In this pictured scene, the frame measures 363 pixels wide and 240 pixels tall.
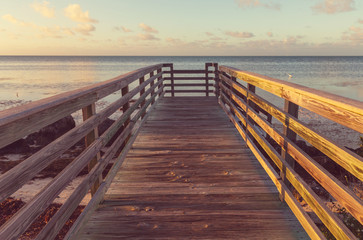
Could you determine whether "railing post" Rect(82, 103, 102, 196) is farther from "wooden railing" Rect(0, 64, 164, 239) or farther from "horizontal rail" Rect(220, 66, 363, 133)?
"horizontal rail" Rect(220, 66, 363, 133)

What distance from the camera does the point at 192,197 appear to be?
3.31 metres

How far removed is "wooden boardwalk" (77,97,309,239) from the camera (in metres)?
2.66

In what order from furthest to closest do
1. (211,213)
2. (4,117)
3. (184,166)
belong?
1. (184,166)
2. (211,213)
3. (4,117)

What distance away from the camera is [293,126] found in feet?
8.98

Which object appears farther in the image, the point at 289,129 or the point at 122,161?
the point at 122,161

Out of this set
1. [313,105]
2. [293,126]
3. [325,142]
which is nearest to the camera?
[325,142]

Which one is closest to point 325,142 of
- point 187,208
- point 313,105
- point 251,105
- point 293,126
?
point 313,105

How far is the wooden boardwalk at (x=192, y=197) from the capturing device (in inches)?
105

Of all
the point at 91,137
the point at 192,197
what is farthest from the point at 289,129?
the point at 91,137

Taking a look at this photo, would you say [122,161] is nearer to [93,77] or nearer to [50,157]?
[50,157]

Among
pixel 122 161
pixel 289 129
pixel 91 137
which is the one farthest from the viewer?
pixel 122 161

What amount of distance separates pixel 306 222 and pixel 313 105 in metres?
0.97

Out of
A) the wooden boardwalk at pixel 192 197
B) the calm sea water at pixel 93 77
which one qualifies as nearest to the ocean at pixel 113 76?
the calm sea water at pixel 93 77

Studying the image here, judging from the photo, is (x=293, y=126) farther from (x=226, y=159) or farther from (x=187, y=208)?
(x=226, y=159)
